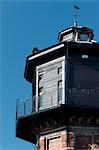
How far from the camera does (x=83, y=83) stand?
904 inches

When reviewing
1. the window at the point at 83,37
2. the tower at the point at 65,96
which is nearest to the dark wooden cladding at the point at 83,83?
the tower at the point at 65,96

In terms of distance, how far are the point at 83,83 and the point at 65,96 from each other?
125 centimetres

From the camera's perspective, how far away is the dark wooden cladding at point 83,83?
2211cm

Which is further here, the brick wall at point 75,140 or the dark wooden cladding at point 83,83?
the dark wooden cladding at point 83,83

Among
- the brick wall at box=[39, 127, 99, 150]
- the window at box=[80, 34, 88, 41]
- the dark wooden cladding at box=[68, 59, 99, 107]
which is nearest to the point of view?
the brick wall at box=[39, 127, 99, 150]

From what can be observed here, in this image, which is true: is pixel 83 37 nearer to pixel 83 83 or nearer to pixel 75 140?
pixel 83 83

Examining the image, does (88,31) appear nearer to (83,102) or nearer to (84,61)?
(84,61)

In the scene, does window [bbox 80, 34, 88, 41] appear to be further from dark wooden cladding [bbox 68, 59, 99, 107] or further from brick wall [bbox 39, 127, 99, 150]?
brick wall [bbox 39, 127, 99, 150]

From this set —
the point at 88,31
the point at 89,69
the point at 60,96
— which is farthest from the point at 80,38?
the point at 60,96

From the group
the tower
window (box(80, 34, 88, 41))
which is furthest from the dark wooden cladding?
window (box(80, 34, 88, 41))

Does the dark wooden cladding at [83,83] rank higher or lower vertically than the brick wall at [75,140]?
higher

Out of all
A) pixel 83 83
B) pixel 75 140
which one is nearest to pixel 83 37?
pixel 83 83

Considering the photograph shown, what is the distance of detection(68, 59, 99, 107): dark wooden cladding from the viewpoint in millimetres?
22109

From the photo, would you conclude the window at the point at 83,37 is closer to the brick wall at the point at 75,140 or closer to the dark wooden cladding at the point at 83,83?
the dark wooden cladding at the point at 83,83
